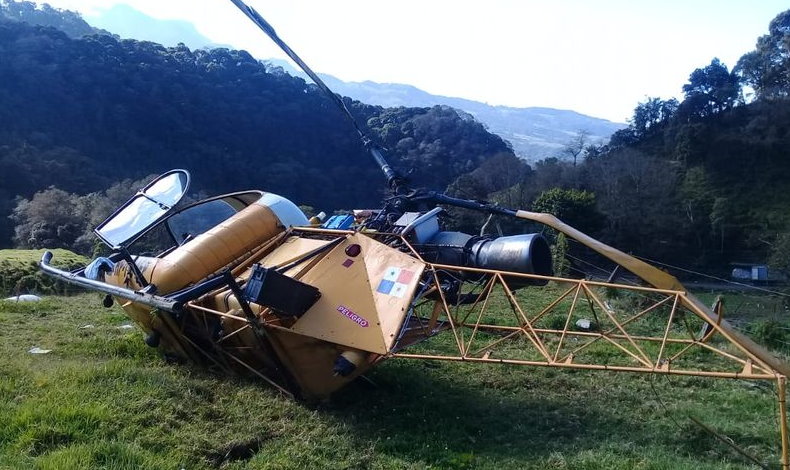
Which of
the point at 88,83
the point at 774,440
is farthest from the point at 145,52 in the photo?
the point at 774,440

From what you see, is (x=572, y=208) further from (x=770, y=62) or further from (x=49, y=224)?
(x=770, y=62)

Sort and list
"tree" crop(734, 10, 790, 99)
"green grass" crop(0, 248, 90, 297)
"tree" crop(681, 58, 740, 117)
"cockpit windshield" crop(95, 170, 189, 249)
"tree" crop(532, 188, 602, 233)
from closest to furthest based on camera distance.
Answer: "cockpit windshield" crop(95, 170, 189, 249) → "green grass" crop(0, 248, 90, 297) → "tree" crop(532, 188, 602, 233) → "tree" crop(681, 58, 740, 117) → "tree" crop(734, 10, 790, 99)

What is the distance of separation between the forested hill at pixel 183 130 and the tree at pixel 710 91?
18381 mm

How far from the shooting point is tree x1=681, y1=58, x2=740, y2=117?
55841mm

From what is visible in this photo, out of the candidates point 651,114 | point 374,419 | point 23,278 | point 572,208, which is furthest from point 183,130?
point 374,419

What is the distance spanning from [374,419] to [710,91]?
61.3 metres

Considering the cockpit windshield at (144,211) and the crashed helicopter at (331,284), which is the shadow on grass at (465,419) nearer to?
the crashed helicopter at (331,284)

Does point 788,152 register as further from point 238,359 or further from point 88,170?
point 88,170

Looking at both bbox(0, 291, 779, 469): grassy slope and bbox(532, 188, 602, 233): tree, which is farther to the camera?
bbox(532, 188, 602, 233): tree

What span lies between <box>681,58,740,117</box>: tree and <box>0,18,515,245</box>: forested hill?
18.4 metres

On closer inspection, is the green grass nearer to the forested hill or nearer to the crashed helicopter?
the crashed helicopter

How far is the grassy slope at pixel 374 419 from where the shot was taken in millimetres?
6738

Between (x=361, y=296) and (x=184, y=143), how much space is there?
52406 millimetres

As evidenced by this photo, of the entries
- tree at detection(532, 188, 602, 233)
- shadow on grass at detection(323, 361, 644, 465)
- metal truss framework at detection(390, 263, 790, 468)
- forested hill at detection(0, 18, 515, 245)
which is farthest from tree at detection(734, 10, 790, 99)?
shadow on grass at detection(323, 361, 644, 465)
